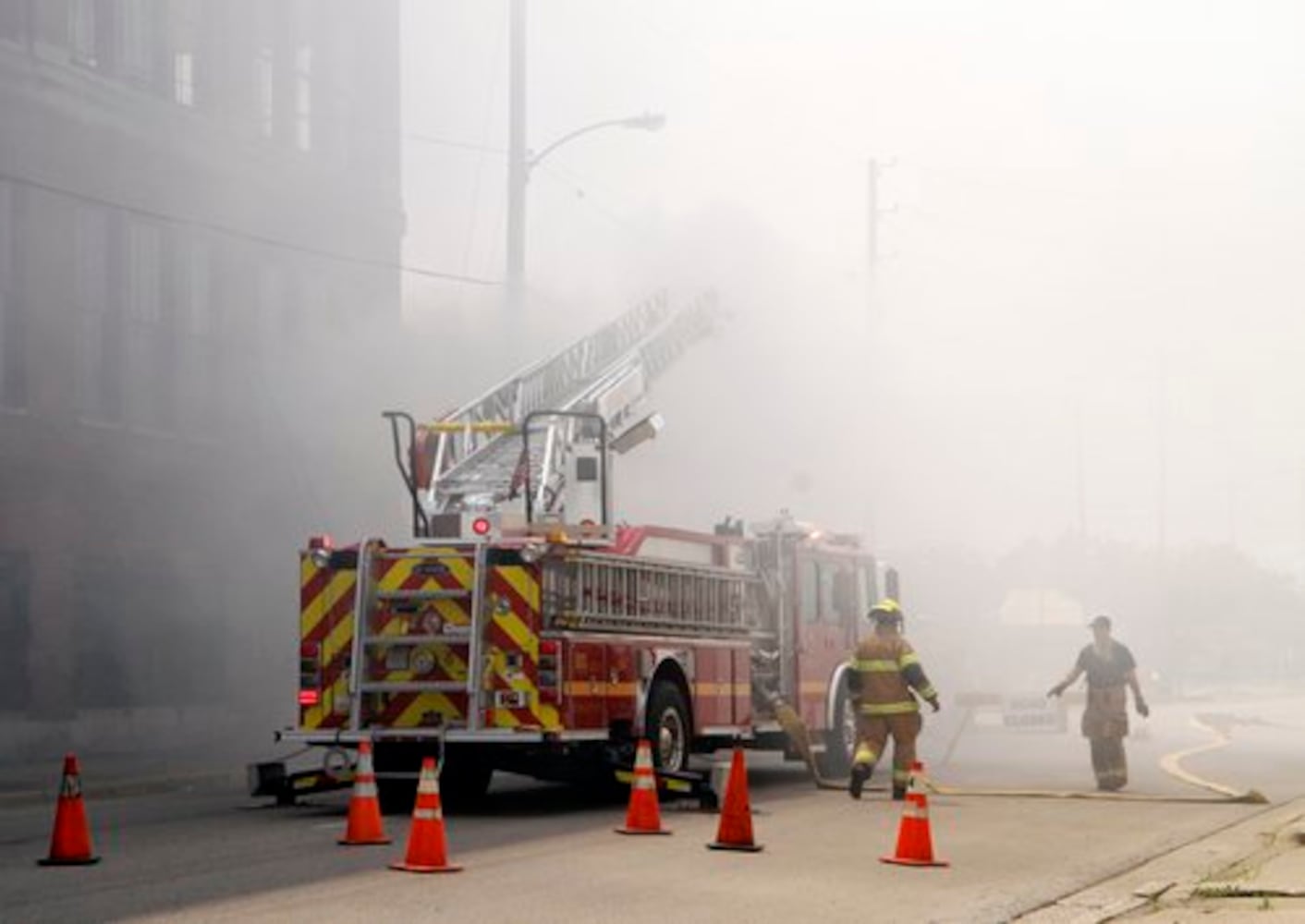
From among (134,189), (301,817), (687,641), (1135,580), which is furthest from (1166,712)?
(1135,580)

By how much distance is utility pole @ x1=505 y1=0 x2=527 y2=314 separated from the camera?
23109 mm

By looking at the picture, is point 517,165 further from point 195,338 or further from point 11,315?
point 11,315

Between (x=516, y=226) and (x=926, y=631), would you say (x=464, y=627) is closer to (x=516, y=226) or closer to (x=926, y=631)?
(x=516, y=226)

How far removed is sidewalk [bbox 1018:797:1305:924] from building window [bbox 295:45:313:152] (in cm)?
1740

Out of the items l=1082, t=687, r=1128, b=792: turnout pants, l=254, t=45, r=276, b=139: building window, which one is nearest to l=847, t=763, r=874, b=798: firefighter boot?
l=1082, t=687, r=1128, b=792: turnout pants

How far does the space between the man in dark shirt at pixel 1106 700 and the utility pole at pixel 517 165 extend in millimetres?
8177

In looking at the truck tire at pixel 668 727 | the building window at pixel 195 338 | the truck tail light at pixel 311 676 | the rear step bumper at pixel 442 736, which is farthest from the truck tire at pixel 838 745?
the building window at pixel 195 338

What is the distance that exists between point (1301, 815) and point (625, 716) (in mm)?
4295

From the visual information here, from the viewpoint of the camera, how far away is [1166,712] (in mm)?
38969

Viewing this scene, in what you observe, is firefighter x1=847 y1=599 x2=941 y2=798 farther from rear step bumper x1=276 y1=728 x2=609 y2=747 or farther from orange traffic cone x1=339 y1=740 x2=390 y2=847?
orange traffic cone x1=339 y1=740 x2=390 y2=847

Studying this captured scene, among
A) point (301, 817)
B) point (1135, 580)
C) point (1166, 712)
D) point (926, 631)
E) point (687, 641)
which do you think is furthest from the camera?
point (1135, 580)

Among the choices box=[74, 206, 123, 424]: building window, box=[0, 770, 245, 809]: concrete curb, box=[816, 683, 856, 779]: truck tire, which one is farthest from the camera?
box=[74, 206, 123, 424]: building window

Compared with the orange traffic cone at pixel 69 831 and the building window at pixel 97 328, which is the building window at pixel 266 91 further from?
the orange traffic cone at pixel 69 831

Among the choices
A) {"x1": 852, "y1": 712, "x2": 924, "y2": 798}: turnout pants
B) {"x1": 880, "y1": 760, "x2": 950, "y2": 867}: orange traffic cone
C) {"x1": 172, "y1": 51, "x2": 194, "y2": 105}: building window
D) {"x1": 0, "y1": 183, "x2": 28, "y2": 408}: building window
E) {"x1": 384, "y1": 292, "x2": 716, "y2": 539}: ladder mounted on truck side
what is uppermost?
{"x1": 172, "y1": 51, "x2": 194, "y2": 105}: building window
